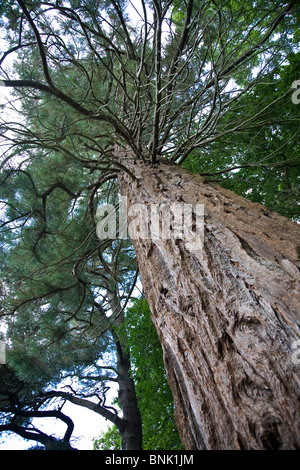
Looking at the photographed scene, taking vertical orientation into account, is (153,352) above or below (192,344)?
above

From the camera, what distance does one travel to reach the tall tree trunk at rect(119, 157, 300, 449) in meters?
0.67

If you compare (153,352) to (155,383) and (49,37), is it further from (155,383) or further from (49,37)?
(49,37)

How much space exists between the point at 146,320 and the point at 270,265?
10.1 feet

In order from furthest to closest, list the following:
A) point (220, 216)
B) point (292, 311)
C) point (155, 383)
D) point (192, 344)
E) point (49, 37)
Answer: point (155, 383) → point (49, 37) → point (220, 216) → point (192, 344) → point (292, 311)

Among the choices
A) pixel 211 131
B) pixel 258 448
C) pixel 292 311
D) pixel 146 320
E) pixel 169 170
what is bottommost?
pixel 258 448

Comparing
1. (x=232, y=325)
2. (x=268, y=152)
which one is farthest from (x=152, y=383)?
(x=268, y=152)

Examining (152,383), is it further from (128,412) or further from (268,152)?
(268,152)

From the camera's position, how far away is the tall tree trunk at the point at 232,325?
668mm

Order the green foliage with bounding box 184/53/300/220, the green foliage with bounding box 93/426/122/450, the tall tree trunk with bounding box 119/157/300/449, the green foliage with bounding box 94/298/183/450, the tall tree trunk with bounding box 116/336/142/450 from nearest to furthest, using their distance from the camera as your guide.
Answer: the tall tree trunk with bounding box 119/157/300/449
the green foliage with bounding box 184/53/300/220
the green foliage with bounding box 94/298/183/450
the tall tree trunk with bounding box 116/336/142/450
the green foliage with bounding box 93/426/122/450

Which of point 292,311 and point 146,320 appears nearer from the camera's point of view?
point 292,311

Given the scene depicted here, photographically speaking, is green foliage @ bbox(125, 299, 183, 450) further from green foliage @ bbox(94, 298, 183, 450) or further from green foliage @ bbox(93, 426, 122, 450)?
green foliage @ bbox(93, 426, 122, 450)

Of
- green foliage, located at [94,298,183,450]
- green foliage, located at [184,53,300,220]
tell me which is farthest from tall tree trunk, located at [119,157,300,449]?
green foliage, located at [94,298,183,450]

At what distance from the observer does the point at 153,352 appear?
3639mm

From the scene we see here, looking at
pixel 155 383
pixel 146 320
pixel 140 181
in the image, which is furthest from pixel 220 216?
pixel 155 383
